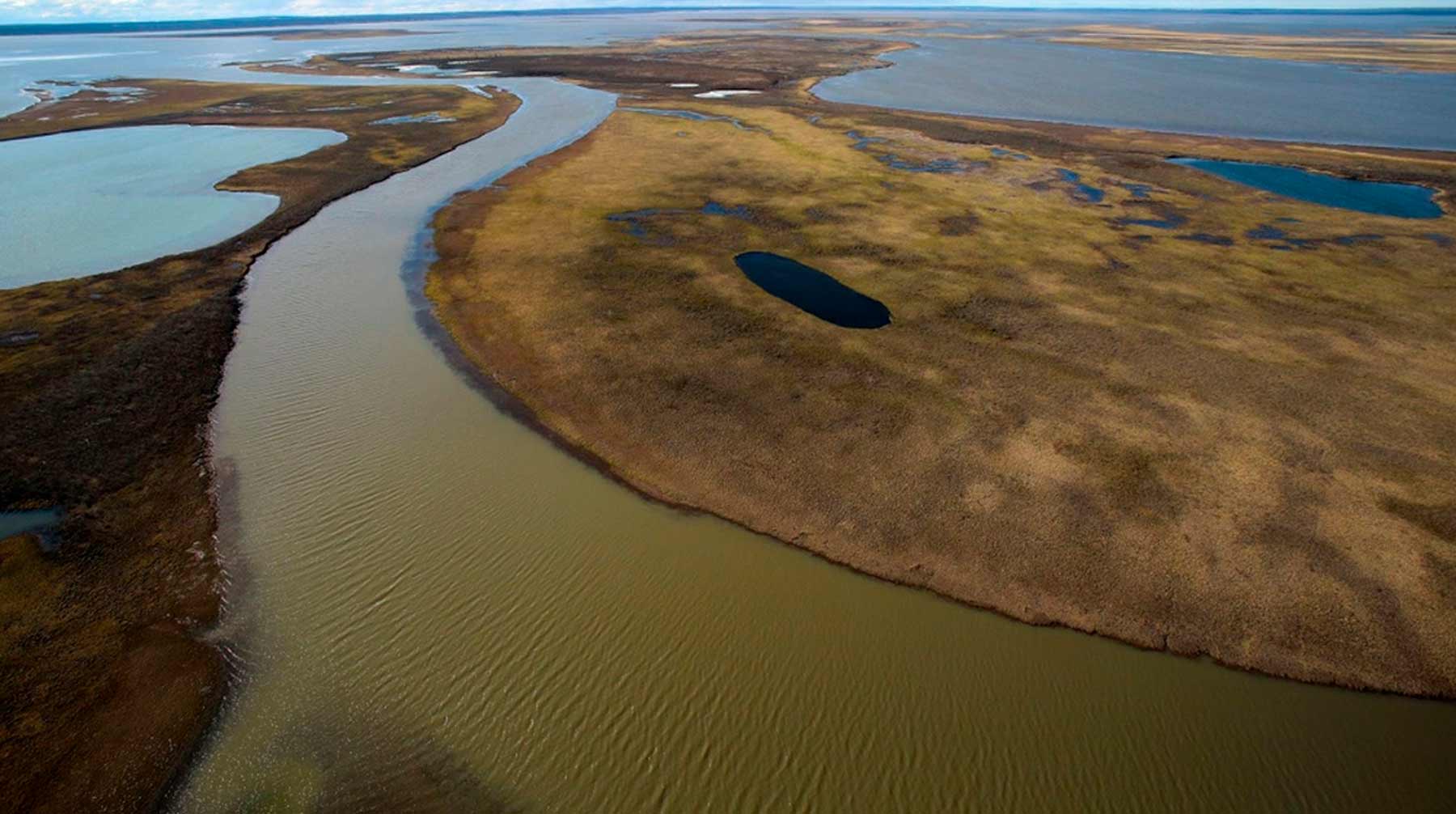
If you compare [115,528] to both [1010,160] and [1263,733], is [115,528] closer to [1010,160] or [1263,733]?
[1263,733]

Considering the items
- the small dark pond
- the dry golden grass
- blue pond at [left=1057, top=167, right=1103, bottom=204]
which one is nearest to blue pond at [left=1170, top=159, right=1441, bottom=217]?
blue pond at [left=1057, top=167, right=1103, bottom=204]

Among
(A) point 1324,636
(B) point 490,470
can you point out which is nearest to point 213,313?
(B) point 490,470

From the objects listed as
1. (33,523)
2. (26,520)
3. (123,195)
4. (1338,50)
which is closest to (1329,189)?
(33,523)

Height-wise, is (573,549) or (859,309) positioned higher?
(859,309)

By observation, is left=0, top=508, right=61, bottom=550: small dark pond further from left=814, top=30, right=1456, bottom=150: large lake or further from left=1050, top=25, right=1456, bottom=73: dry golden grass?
left=1050, top=25, right=1456, bottom=73: dry golden grass

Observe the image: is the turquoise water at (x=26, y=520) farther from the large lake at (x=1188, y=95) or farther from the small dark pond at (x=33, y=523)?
the large lake at (x=1188, y=95)

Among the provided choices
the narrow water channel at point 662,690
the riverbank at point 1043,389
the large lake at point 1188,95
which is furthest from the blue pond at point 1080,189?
the narrow water channel at point 662,690
